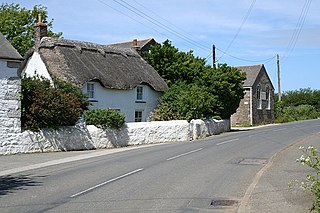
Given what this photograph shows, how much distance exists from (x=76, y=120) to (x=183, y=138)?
8.11 metres

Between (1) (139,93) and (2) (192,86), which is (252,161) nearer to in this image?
(2) (192,86)

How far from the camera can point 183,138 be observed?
3089 centimetres

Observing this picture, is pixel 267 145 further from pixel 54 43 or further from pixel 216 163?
pixel 54 43

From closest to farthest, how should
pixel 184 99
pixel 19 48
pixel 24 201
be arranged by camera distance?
pixel 24 201, pixel 184 99, pixel 19 48

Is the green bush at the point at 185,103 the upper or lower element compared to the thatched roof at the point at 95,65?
lower

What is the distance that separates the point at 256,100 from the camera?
56.2m

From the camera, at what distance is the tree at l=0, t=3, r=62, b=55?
2003 inches

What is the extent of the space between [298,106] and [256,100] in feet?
68.5

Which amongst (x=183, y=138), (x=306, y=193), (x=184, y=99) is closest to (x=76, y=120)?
(x=183, y=138)

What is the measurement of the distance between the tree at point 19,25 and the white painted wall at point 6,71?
93.2 ft

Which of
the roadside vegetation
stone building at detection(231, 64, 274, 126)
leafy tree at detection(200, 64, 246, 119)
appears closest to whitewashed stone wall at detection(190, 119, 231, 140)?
leafy tree at detection(200, 64, 246, 119)

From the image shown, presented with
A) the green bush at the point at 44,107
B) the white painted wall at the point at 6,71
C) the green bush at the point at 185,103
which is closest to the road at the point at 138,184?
the green bush at the point at 44,107

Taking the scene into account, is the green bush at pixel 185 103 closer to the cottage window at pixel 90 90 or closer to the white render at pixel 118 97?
the white render at pixel 118 97

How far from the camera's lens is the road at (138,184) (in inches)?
387
